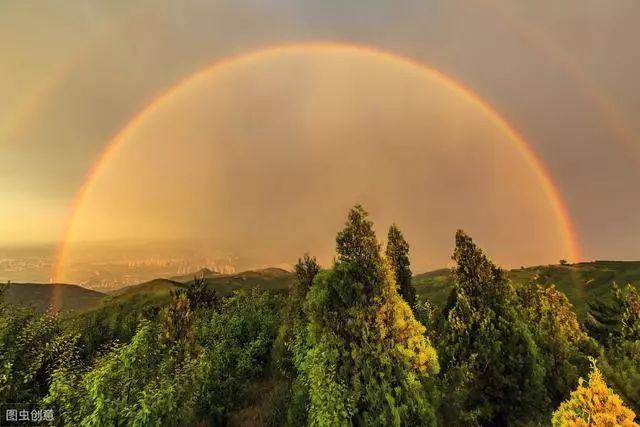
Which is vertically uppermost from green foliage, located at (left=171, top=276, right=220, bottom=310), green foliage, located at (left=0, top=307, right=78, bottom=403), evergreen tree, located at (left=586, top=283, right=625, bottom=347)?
green foliage, located at (left=171, top=276, right=220, bottom=310)

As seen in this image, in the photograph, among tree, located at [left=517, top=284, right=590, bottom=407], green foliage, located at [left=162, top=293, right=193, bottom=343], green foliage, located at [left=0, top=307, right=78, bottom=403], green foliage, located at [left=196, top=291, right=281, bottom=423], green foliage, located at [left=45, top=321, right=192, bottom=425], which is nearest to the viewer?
green foliage, located at [left=45, top=321, right=192, bottom=425]

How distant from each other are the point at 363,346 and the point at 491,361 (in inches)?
305

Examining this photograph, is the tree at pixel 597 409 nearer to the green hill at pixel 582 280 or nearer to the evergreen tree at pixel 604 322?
the evergreen tree at pixel 604 322

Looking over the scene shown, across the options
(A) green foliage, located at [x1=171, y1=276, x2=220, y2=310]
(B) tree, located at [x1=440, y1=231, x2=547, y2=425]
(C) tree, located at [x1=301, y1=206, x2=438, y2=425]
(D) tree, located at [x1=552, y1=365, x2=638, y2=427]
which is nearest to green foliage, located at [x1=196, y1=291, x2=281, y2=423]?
(A) green foliage, located at [x1=171, y1=276, x2=220, y2=310]

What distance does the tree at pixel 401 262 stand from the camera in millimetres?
35031

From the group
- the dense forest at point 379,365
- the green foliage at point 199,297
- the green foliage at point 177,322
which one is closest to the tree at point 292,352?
the dense forest at point 379,365

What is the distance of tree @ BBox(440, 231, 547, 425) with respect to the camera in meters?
17.0

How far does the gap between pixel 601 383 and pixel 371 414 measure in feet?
24.5

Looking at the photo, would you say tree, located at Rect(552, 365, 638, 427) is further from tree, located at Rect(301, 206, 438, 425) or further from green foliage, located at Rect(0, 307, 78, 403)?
green foliage, located at Rect(0, 307, 78, 403)

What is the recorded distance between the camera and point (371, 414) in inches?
520

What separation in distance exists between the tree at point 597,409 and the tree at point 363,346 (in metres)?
4.46

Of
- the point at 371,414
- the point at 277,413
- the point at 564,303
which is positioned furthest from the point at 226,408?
the point at 564,303

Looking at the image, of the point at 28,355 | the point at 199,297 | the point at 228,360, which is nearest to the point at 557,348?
the point at 228,360

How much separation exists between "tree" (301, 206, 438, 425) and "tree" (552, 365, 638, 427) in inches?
175
